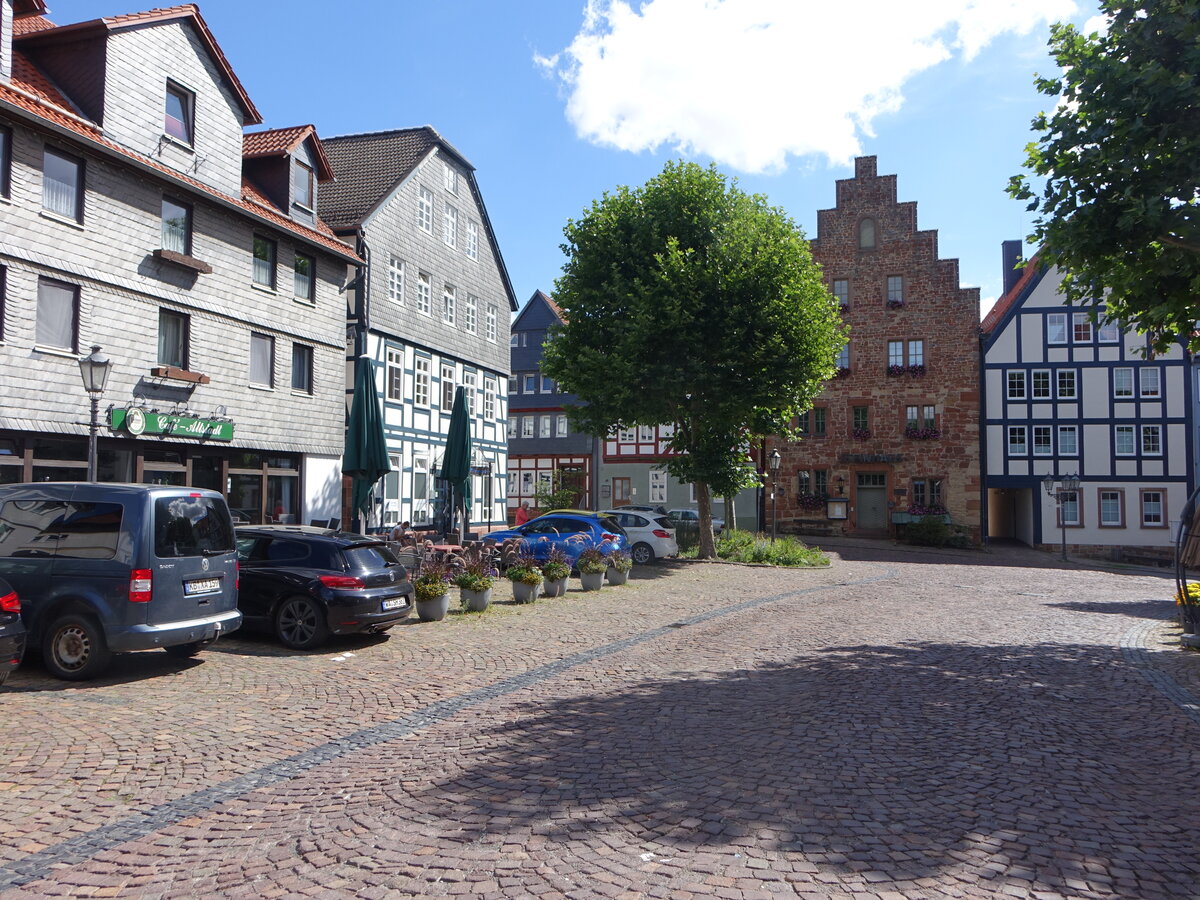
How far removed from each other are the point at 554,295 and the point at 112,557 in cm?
1928

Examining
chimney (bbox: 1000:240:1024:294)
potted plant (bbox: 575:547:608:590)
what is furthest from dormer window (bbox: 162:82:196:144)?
chimney (bbox: 1000:240:1024:294)

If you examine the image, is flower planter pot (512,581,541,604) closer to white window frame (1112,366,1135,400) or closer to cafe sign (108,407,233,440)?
cafe sign (108,407,233,440)

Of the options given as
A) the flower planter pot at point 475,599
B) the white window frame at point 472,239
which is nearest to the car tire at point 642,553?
the flower planter pot at point 475,599

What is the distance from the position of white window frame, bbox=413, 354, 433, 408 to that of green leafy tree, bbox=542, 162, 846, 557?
425cm

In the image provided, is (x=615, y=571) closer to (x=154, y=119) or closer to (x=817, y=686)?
(x=817, y=686)

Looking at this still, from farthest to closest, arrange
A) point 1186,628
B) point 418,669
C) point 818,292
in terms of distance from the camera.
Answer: point 818,292 < point 1186,628 < point 418,669

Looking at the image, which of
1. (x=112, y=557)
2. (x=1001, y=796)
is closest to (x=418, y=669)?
(x=112, y=557)

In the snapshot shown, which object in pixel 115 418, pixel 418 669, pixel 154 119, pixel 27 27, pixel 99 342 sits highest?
pixel 27 27

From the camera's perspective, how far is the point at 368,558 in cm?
1166

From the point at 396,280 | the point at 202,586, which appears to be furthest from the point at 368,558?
the point at 396,280

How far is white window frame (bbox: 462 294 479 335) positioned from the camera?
3225 centimetres

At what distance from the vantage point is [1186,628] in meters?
13.0

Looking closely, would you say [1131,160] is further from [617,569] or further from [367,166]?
[367,166]

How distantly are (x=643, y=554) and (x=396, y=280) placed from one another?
431 inches
